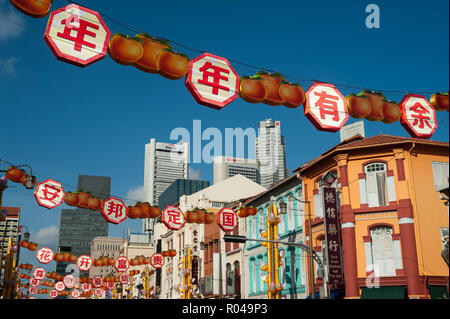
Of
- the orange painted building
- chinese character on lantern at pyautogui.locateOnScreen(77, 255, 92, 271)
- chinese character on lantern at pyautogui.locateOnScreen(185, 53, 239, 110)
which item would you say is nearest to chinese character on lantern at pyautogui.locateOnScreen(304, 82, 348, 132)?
chinese character on lantern at pyautogui.locateOnScreen(185, 53, 239, 110)

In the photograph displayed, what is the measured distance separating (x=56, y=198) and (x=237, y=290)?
2310 cm

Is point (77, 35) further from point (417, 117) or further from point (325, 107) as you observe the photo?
point (417, 117)

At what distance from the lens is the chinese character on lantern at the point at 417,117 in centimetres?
1412

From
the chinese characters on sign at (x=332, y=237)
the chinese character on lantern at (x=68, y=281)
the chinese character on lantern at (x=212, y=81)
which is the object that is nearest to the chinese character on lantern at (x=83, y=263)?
the chinese character on lantern at (x=68, y=281)

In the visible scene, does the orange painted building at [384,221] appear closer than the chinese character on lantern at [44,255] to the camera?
Yes

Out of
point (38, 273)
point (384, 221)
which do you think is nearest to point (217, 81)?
point (384, 221)

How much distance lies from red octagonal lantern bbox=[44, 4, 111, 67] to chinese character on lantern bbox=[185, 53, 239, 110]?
94.2 inches

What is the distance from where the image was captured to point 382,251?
84.2 feet

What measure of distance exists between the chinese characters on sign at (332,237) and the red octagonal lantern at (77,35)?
1885cm

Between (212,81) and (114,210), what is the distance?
581 inches

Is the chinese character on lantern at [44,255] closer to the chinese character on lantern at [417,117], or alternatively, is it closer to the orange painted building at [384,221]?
the orange painted building at [384,221]

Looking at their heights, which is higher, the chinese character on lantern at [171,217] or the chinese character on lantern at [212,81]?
the chinese character on lantern at [212,81]

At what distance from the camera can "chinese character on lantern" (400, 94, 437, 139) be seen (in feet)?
46.3
